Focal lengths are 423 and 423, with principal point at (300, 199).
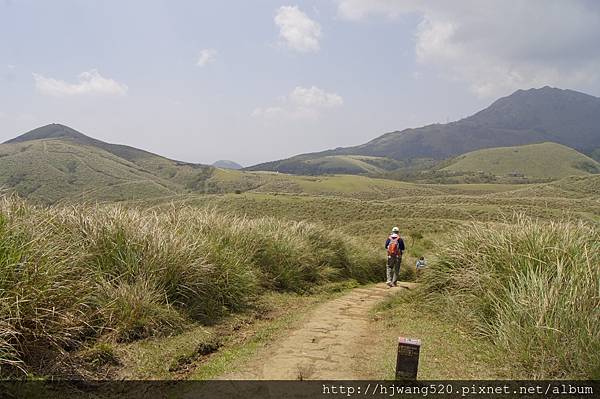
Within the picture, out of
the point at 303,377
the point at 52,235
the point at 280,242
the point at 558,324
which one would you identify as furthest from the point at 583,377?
the point at 280,242

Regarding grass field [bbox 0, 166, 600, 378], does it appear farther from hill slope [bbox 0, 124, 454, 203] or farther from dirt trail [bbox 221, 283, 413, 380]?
hill slope [bbox 0, 124, 454, 203]

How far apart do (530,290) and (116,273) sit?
5666mm

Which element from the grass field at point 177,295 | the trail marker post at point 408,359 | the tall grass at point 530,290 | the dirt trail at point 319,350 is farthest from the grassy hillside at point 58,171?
the trail marker post at point 408,359

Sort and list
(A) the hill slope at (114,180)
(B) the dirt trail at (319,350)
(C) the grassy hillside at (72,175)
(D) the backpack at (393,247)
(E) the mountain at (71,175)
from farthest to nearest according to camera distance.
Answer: (C) the grassy hillside at (72,175) → (E) the mountain at (71,175) → (A) the hill slope at (114,180) → (D) the backpack at (393,247) → (B) the dirt trail at (319,350)

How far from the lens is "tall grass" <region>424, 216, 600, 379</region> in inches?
173

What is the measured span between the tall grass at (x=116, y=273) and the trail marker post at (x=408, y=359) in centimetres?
317

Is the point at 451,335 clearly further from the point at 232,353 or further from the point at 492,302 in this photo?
the point at 232,353

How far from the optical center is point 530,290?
17.2ft

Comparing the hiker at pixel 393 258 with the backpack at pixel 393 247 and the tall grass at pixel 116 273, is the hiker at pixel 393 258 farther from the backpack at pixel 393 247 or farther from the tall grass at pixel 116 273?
the tall grass at pixel 116 273

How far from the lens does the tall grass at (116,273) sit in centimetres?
430

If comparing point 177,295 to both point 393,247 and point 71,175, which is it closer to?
point 393,247

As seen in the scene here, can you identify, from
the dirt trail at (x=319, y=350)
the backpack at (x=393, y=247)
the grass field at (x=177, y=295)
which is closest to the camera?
the grass field at (x=177, y=295)

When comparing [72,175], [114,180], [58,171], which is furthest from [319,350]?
[72,175]

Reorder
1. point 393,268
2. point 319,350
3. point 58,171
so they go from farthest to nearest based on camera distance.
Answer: point 58,171 < point 393,268 < point 319,350
